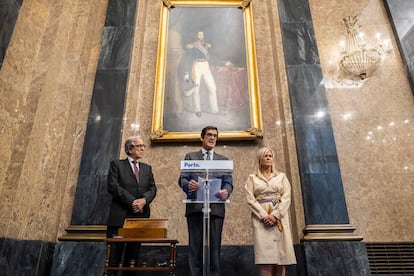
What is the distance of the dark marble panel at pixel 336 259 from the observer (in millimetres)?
3858

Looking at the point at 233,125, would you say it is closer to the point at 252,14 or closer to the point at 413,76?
the point at 252,14

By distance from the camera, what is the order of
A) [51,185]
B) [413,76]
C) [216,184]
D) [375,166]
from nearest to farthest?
1. [216,184]
2. [51,185]
3. [375,166]
4. [413,76]

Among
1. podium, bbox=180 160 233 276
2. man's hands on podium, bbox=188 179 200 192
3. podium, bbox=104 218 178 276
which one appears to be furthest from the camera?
podium, bbox=104 218 178 276

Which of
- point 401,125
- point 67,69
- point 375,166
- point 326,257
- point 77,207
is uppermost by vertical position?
point 67,69

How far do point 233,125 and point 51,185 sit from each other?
111 inches

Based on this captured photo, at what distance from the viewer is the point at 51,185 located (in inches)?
166

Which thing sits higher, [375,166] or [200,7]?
[200,7]

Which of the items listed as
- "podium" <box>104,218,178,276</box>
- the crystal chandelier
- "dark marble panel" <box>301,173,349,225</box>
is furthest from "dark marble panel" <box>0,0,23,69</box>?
the crystal chandelier

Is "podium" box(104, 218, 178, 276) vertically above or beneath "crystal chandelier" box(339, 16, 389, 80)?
beneath

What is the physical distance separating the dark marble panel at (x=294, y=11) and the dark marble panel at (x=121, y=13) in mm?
2727

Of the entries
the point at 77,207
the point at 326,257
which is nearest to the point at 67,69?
the point at 77,207

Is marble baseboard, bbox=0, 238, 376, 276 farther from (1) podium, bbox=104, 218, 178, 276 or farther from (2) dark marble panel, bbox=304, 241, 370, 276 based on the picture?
(1) podium, bbox=104, 218, 178, 276

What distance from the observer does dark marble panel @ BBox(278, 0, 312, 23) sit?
557 centimetres

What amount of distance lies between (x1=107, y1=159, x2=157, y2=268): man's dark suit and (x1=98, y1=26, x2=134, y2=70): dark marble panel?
7.60 feet
